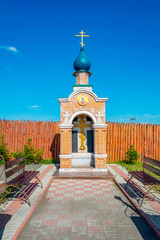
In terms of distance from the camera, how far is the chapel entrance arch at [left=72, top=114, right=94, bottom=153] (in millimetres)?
8930

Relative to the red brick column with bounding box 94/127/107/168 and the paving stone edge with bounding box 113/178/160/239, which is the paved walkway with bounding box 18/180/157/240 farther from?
the red brick column with bounding box 94/127/107/168

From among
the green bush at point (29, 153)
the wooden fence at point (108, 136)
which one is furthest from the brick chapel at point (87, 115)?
the green bush at point (29, 153)

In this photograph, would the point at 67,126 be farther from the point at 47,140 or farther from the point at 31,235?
the point at 31,235

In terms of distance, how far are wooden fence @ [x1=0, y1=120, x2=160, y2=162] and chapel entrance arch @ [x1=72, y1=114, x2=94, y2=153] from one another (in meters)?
2.23

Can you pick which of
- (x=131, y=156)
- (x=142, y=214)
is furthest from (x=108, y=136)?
(x=142, y=214)

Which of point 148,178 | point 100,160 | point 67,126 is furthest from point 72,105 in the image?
point 148,178

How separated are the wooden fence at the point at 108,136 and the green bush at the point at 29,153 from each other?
1.19ft

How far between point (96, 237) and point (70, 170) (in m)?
4.66

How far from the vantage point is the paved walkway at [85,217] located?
132 inches

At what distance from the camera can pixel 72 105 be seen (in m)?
8.11

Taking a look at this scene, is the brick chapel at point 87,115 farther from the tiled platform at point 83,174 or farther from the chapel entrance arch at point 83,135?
the chapel entrance arch at point 83,135

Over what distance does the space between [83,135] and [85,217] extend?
5.25 metres

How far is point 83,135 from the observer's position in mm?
8992

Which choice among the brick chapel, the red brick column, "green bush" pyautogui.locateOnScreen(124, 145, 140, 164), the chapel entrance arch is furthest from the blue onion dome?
"green bush" pyautogui.locateOnScreen(124, 145, 140, 164)
